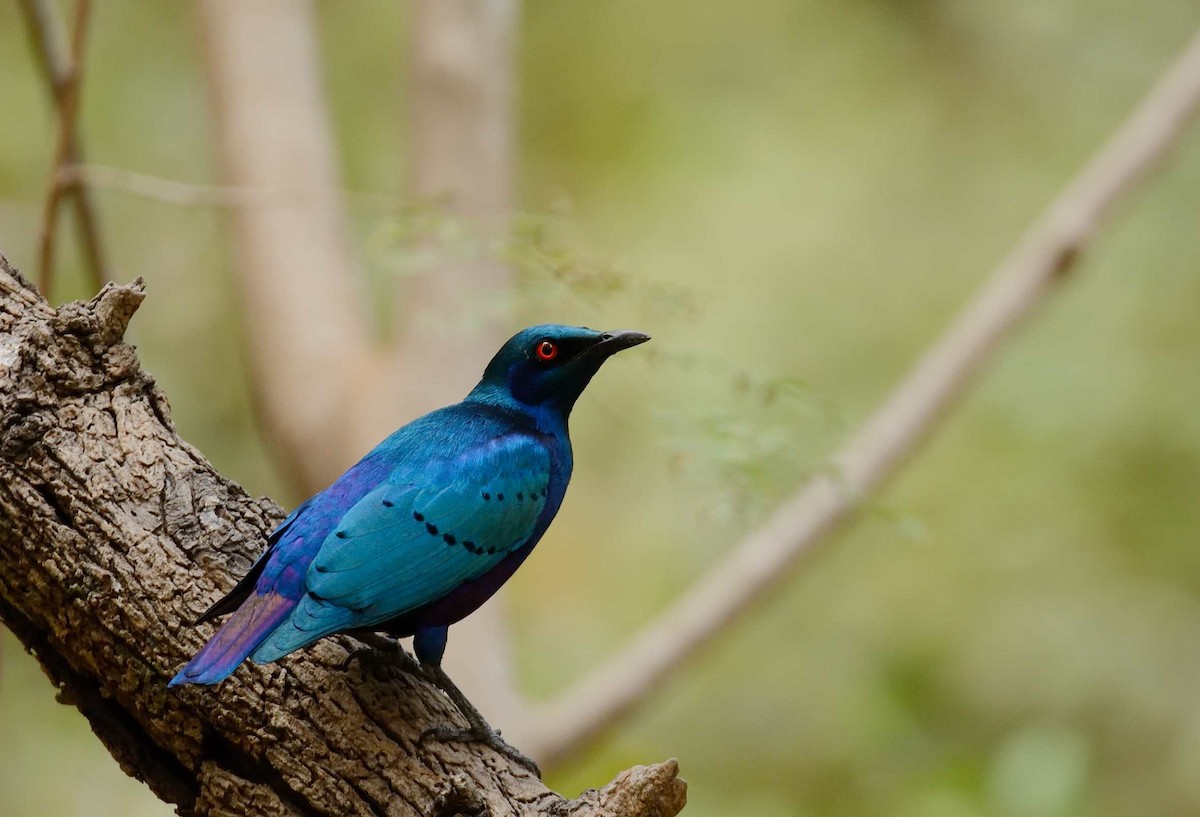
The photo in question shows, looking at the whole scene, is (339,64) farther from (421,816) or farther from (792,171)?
(421,816)

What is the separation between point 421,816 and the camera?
261cm

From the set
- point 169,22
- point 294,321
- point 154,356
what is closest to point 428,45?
point 294,321

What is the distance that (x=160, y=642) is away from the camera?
2621 mm

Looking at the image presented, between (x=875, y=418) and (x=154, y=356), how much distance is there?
447cm

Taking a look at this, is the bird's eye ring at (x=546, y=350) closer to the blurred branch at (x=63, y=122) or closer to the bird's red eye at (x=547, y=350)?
the bird's red eye at (x=547, y=350)

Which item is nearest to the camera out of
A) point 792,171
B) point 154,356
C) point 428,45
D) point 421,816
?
point 421,816

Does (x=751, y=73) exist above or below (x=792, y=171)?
above

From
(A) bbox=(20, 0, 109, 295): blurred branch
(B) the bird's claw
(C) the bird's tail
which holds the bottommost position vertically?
(C) the bird's tail

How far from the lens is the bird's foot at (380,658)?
2.81m

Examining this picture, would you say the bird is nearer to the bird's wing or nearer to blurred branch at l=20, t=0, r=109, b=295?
the bird's wing

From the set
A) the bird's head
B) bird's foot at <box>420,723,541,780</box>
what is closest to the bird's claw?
bird's foot at <box>420,723,541,780</box>

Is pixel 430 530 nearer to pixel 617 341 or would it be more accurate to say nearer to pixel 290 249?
pixel 617 341

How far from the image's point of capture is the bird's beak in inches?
123

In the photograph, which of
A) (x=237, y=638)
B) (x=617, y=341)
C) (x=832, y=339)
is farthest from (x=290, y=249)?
(x=832, y=339)
